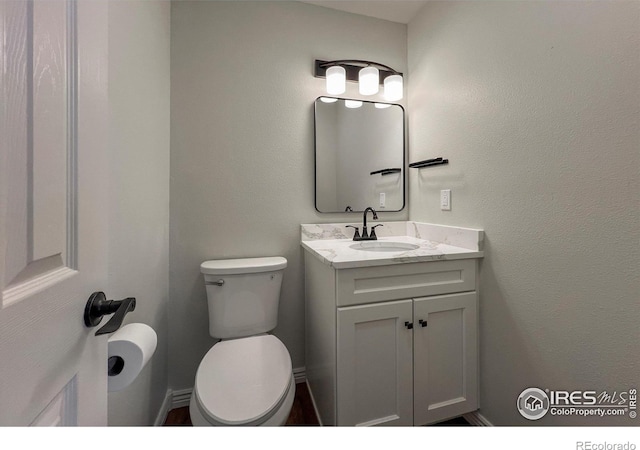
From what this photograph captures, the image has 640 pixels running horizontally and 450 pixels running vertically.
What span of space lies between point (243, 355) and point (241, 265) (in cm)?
42

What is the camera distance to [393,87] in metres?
1.61

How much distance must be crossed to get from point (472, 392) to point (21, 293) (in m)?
1.56

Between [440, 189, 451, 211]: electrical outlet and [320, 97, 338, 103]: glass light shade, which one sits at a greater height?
[320, 97, 338, 103]: glass light shade

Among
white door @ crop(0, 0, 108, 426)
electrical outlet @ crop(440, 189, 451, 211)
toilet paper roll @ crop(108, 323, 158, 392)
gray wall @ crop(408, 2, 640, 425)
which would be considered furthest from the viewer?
electrical outlet @ crop(440, 189, 451, 211)

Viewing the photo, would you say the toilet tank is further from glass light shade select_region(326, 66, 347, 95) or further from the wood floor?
glass light shade select_region(326, 66, 347, 95)

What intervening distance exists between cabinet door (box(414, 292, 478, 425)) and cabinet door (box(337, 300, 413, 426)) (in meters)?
0.05

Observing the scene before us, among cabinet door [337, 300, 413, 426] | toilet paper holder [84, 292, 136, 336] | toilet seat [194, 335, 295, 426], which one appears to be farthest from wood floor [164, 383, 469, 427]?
toilet paper holder [84, 292, 136, 336]

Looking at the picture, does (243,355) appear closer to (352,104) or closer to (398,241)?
(398,241)

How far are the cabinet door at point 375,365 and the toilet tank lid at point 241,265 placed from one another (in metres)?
0.49

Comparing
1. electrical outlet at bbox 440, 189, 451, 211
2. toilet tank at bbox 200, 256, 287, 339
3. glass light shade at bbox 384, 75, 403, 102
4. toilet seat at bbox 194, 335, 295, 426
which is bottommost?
toilet seat at bbox 194, 335, 295, 426

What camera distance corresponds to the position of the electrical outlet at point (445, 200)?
138 cm

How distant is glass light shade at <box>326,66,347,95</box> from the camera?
152 centimetres
